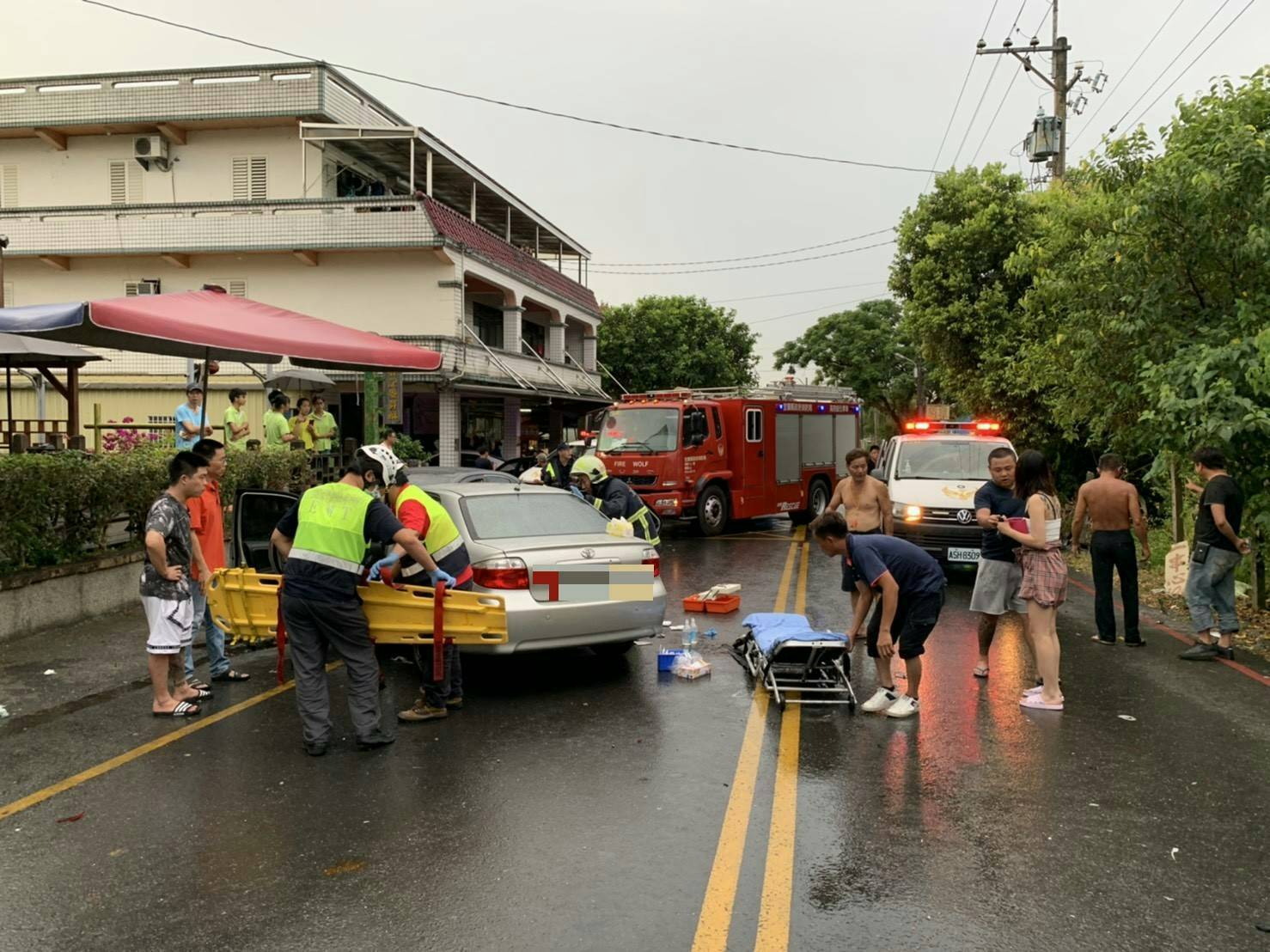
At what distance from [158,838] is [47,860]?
1.42 feet

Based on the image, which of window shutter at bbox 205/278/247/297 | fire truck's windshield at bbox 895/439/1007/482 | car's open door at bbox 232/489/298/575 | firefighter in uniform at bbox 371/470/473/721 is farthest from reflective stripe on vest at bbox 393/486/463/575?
window shutter at bbox 205/278/247/297

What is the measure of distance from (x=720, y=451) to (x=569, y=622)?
10492 mm

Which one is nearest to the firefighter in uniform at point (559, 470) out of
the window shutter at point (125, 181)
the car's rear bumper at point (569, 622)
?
the car's rear bumper at point (569, 622)

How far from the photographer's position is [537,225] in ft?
109

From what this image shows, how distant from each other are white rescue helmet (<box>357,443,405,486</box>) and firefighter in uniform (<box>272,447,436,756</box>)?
564 mm

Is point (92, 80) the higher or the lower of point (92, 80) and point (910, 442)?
the higher

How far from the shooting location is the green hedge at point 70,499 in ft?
27.8

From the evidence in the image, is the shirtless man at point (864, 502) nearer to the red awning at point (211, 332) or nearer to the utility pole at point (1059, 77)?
the red awning at point (211, 332)

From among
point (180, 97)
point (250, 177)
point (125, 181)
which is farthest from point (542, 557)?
point (125, 181)

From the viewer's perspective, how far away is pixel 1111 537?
8523mm

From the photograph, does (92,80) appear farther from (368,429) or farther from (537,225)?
(368,429)

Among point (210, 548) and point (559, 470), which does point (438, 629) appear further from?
point (559, 470)

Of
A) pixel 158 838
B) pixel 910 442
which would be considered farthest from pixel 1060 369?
pixel 158 838

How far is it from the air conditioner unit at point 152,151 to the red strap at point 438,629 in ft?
80.4
